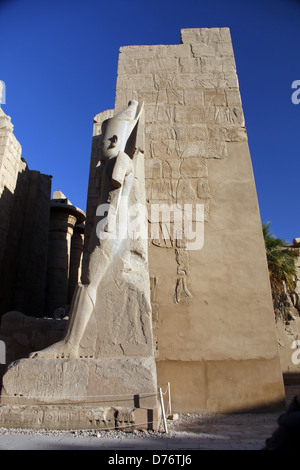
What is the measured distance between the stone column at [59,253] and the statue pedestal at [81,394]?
21.3 ft

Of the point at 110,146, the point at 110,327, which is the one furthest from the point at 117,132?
the point at 110,327

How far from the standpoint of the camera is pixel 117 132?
13.9 feet

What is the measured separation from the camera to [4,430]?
2.74 metres

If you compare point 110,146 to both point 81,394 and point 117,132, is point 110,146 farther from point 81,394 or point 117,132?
point 81,394

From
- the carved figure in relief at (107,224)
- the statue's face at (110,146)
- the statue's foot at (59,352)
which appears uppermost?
the statue's face at (110,146)

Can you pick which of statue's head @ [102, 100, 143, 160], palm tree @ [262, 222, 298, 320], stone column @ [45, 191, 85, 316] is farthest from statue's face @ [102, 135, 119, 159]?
stone column @ [45, 191, 85, 316]

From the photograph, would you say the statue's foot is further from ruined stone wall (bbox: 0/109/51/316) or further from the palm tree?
the palm tree

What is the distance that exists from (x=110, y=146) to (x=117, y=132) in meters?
0.22

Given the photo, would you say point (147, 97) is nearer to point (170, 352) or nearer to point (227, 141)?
point (227, 141)

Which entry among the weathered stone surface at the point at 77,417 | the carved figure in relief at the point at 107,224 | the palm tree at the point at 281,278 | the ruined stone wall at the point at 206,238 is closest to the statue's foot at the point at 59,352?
the carved figure in relief at the point at 107,224

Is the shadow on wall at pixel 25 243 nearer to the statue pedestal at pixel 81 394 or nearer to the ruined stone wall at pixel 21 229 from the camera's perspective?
the ruined stone wall at pixel 21 229

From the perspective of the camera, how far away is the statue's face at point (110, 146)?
412cm

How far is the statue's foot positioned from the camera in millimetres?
3197
